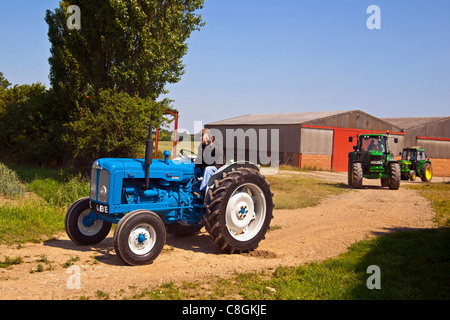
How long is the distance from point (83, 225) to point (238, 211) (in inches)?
98.4

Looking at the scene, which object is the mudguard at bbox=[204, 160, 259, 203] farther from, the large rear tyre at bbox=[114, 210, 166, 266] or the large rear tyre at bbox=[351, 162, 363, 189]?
the large rear tyre at bbox=[351, 162, 363, 189]

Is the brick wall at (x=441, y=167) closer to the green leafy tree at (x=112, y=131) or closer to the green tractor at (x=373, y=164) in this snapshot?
the green tractor at (x=373, y=164)

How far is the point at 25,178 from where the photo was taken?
1335 cm

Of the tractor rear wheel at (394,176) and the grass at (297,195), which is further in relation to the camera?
the tractor rear wheel at (394,176)

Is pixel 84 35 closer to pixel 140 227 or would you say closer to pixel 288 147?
pixel 140 227

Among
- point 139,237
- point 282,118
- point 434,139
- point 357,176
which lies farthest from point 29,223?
point 434,139

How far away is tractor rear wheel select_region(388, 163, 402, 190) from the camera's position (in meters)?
16.4

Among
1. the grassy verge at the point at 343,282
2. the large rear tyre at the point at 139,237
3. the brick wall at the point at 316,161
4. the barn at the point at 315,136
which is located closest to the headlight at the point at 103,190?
the large rear tyre at the point at 139,237

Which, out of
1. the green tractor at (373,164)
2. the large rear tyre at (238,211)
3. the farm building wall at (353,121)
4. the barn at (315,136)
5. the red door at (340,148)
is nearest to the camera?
the large rear tyre at (238,211)

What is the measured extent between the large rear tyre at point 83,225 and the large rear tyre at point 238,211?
5.94ft

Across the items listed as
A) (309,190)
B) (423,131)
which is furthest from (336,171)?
(309,190)

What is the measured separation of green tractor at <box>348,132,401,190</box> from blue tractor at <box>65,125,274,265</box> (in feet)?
34.4

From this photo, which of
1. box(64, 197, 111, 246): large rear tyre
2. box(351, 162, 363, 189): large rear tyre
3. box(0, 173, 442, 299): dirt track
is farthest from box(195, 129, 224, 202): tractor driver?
box(351, 162, 363, 189): large rear tyre

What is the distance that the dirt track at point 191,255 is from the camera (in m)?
4.55
